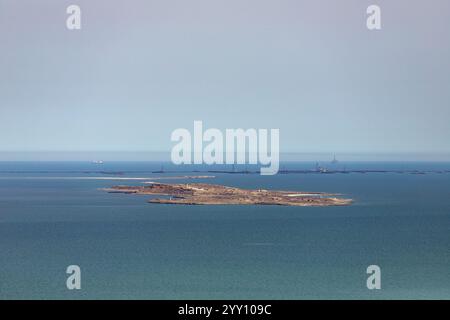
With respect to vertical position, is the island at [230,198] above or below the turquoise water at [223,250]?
above

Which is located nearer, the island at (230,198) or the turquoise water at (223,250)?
the turquoise water at (223,250)

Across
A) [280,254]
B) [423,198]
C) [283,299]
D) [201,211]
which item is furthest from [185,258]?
[423,198]

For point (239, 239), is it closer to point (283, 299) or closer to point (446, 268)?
point (446, 268)

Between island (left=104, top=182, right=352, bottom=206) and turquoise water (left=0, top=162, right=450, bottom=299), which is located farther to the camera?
island (left=104, top=182, right=352, bottom=206)

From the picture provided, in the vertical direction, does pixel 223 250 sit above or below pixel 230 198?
below

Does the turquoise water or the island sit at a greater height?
the island

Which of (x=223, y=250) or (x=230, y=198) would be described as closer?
(x=223, y=250)
